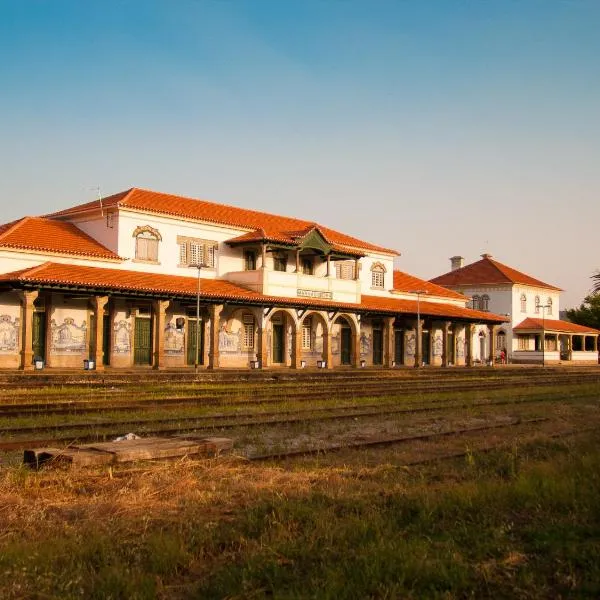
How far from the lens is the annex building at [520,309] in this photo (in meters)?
59.8

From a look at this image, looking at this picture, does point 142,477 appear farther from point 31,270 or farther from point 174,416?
point 31,270

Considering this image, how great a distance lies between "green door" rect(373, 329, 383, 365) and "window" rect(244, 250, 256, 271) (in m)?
9.11

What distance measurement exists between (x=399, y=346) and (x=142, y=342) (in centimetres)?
1764

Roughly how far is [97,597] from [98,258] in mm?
27661

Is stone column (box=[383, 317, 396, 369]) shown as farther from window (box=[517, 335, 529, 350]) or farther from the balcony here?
window (box=[517, 335, 529, 350])

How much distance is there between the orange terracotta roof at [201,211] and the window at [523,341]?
78.1ft

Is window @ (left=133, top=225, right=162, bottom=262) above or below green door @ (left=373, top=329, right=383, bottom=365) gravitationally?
above

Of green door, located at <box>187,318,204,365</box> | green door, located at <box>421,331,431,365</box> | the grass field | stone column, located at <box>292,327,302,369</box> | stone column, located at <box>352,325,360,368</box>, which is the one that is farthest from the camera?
green door, located at <box>421,331,431,365</box>

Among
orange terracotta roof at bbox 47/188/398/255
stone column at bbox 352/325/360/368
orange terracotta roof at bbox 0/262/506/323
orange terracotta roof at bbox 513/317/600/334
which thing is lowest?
stone column at bbox 352/325/360/368

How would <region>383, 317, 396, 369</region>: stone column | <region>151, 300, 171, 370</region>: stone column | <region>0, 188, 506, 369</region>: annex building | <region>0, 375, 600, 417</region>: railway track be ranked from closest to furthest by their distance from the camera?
<region>0, 375, 600, 417</region>: railway track, <region>0, 188, 506, 369</region>: annex building, <region>151, 300, 171, 370</region>: stone column, <region>383, 317, 396, 369</region>: stone column

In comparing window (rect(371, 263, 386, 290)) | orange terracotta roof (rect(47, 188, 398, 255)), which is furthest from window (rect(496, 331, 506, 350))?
orange terracotta roof (rect(47, 188, 398, 255))

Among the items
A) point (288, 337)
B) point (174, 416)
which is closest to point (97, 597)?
point (174, 416)

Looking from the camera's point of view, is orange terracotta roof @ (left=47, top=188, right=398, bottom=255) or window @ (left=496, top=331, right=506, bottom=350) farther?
window @ (left=496, top=331, right=506, bottom=350)

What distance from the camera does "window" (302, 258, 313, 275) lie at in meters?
39.5
